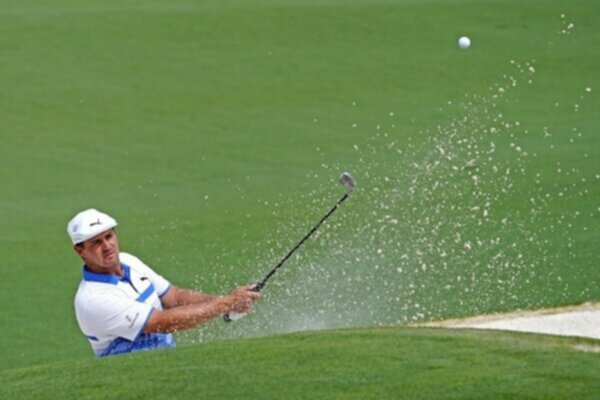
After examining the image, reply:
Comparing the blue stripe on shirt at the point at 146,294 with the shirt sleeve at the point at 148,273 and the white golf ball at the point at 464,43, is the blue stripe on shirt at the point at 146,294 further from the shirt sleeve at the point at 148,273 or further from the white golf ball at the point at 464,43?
the white golf ball at the point at 464,43

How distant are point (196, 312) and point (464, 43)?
35.5 ft

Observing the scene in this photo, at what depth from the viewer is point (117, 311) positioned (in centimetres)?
862

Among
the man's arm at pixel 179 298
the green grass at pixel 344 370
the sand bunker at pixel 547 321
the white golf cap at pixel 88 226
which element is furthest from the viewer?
the sand bunker at pixel 547 321

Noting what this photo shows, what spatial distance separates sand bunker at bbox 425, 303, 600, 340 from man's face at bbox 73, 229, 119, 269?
3390mm

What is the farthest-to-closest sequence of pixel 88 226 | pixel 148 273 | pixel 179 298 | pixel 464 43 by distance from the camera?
pixel 464 43 → pixel 179 298 → pixel 148 273 → pixel 88 226

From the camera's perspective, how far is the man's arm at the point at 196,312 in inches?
340

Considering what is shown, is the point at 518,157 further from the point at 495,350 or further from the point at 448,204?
the point at 495,350

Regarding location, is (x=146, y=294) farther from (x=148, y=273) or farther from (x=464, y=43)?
(x=464, y=43)

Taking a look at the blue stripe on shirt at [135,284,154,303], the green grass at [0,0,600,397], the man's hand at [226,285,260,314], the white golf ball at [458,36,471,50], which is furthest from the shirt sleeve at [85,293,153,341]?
the white golf ball at [458,36,471,50]

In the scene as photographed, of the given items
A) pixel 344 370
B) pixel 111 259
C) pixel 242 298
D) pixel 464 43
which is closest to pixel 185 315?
pixel 242 298

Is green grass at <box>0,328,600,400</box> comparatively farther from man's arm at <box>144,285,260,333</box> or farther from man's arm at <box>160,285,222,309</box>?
man's arm at <box>160,285,222,309</box>


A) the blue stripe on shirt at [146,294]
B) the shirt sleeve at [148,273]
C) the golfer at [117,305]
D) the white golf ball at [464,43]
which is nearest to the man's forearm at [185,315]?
the golfer at [117,305]

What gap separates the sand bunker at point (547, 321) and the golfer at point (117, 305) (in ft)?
10.1

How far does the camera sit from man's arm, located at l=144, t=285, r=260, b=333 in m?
8.63
